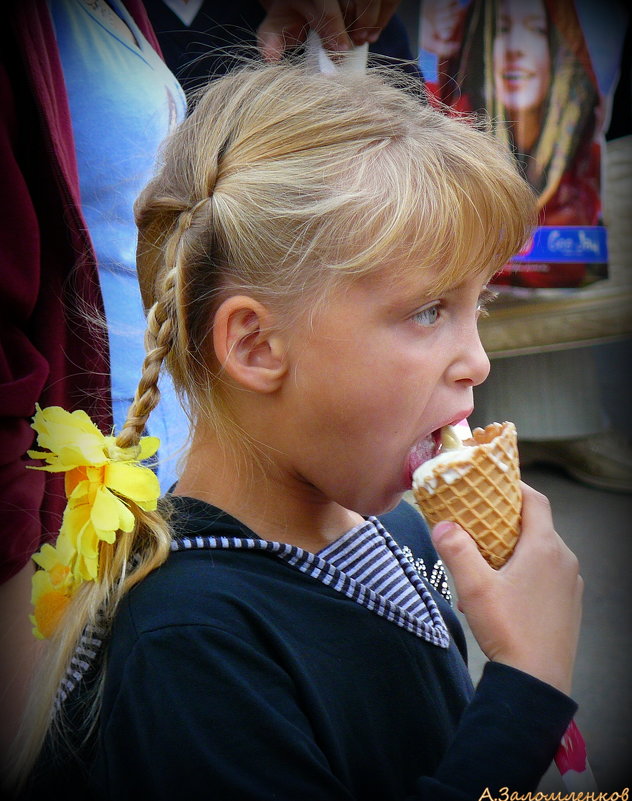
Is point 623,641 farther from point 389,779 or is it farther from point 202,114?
point 202,114

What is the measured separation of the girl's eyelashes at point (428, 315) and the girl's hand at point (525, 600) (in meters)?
0.30

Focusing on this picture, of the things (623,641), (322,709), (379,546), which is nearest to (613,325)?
(623,641)

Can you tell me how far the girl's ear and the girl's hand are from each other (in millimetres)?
334

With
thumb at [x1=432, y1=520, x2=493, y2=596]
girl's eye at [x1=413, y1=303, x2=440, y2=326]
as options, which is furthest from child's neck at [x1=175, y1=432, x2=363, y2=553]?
girl's eye at [x1=413, y1=303, x2=440, y2=326]

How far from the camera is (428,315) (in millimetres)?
1208

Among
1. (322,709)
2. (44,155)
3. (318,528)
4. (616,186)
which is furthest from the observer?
(616,186)

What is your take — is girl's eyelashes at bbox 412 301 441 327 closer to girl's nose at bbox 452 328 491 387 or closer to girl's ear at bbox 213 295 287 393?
girl's nose at bbox 452 328 491 387

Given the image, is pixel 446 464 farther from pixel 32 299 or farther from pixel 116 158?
pixel 116 158

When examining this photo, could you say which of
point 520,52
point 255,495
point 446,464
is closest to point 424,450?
point 446,464

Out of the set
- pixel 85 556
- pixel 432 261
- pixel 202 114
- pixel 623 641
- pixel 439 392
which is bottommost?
pixel 623 641

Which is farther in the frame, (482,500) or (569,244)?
→ (569,244)

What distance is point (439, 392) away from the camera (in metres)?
1.20

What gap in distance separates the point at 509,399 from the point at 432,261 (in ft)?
12.8

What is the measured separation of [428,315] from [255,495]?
378mm
